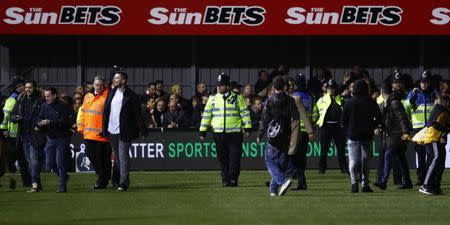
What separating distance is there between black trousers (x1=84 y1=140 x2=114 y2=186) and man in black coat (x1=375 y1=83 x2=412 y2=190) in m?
4.70

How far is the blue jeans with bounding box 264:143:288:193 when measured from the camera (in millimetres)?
21562

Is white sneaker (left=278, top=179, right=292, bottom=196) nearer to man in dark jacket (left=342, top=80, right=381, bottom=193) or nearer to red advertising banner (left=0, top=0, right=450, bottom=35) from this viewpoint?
man in dark jacket (left=342, top=80, right=381, bottom=193)

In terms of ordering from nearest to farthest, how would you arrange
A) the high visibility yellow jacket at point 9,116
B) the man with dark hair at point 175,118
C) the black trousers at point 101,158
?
the black trousers at point 101,158
the high visibility yellow jacket at point 9,116
the man with dark hair at point 175,118

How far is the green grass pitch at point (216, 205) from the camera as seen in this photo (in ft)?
57.3

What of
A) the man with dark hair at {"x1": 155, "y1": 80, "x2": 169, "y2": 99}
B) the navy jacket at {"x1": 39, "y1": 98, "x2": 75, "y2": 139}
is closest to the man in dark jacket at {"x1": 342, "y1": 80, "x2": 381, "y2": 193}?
the navy jacket at {"x1": 39, "y1": 98, "x2": 75, "y2": 139}

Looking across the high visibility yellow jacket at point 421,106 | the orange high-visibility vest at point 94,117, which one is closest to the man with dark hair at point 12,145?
the orange high-visibility vest at point 94,117

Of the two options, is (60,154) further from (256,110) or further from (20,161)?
(256,110)

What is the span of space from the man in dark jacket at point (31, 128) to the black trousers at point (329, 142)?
24.4 ft

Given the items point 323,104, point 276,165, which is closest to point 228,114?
point 276,165

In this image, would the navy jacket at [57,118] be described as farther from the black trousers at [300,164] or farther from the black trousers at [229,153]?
the black trousers at [300,164]

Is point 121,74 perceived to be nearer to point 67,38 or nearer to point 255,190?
point 255,190

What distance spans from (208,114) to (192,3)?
901cm

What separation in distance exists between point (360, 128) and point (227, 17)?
1222 cm

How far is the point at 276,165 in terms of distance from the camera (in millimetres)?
21656
